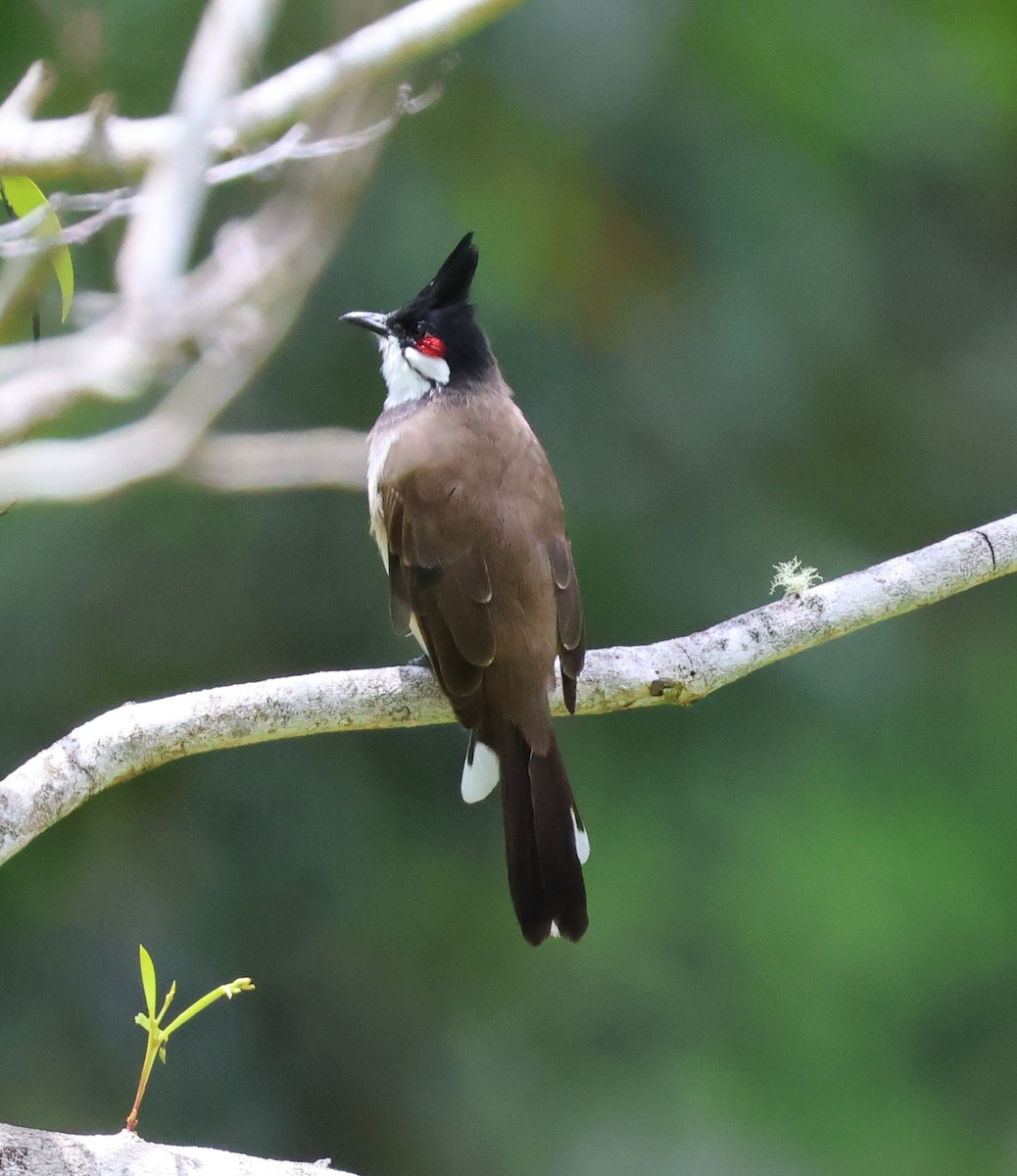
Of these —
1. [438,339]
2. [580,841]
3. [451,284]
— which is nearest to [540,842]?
→ [580,841]

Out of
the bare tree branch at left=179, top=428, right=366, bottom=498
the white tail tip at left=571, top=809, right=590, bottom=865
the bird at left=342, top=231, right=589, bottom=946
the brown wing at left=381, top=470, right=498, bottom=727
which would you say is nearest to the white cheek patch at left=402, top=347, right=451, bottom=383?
the bird at left=342, top=231, right=589, bottom=946

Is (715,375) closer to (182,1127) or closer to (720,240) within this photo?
(720,240)

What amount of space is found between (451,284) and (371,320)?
0.24 m

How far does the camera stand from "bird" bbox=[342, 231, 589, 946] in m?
3.12

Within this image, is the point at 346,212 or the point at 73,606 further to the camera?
the point at 73,606

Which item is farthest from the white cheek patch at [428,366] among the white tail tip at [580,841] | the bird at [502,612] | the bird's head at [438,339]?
the white tail tip at [580,841]

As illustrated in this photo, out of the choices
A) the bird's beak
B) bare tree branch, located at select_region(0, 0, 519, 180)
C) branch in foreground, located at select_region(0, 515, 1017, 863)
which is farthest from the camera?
the bird's beak

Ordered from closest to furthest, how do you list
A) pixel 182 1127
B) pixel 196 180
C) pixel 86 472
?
pixel 86 472, pixel 196 180, pixel 182 1127

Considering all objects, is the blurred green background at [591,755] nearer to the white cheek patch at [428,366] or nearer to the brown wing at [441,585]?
the white cheek patch at [428,366]

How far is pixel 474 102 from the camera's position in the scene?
5.32 meters

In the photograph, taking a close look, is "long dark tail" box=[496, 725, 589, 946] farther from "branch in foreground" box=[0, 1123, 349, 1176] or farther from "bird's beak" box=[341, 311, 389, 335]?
"bird's beak" box=[341, 311, 389, 335]

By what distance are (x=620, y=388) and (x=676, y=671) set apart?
2793 mm

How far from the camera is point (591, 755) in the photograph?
17.1ft

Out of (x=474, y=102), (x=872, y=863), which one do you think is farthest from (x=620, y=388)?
(x=872, y=863)
